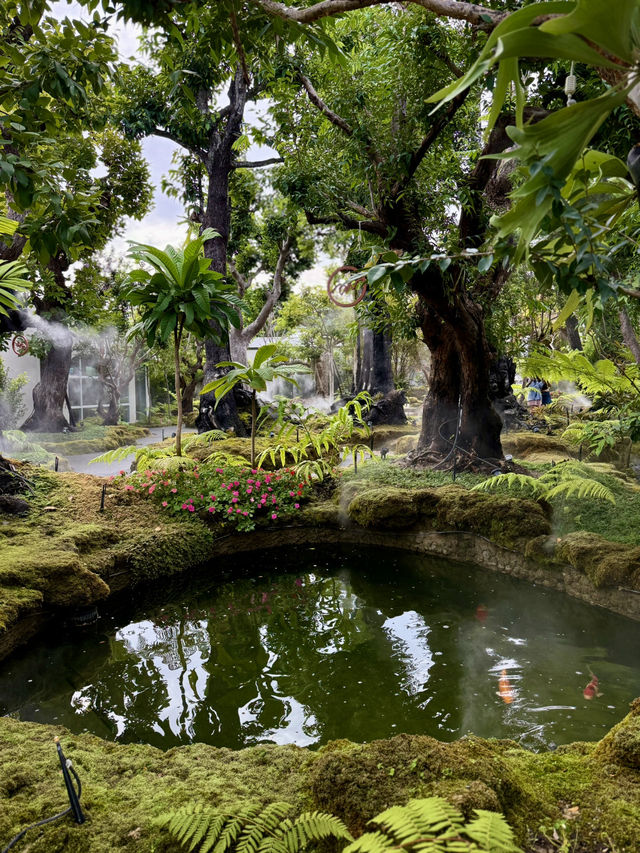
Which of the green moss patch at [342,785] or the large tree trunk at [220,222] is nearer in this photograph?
the green moss patch at [342,785]

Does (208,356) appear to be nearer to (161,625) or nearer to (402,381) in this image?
(161,625)

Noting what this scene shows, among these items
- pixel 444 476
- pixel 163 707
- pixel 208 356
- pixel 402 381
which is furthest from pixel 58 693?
pixel 402 381

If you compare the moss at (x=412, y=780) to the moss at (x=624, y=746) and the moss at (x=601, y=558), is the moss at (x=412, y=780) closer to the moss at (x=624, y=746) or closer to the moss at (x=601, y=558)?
the moss at (x=624, y=746)

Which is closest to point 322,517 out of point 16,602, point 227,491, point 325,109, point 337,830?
point 227,491

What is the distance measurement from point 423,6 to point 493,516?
3874 millimetres

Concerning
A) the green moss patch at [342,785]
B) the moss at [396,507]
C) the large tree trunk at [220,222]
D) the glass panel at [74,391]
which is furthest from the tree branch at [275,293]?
the green moss patch at [342,785]

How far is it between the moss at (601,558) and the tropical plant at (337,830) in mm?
3077

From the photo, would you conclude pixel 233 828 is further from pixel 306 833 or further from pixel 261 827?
pixel 306 833

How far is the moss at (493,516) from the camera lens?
4.57 meters

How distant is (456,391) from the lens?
7.13m

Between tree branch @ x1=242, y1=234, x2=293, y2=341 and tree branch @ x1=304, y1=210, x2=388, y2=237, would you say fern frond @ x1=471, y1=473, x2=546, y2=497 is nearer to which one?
tree branch @ x1=304, y1=210, x2=388, y2=237

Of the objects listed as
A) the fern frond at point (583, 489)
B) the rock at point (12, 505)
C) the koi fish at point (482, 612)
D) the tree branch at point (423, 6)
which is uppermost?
the tree branch at point (423, 6)

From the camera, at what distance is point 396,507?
520 cm

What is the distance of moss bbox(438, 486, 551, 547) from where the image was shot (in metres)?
4.57
